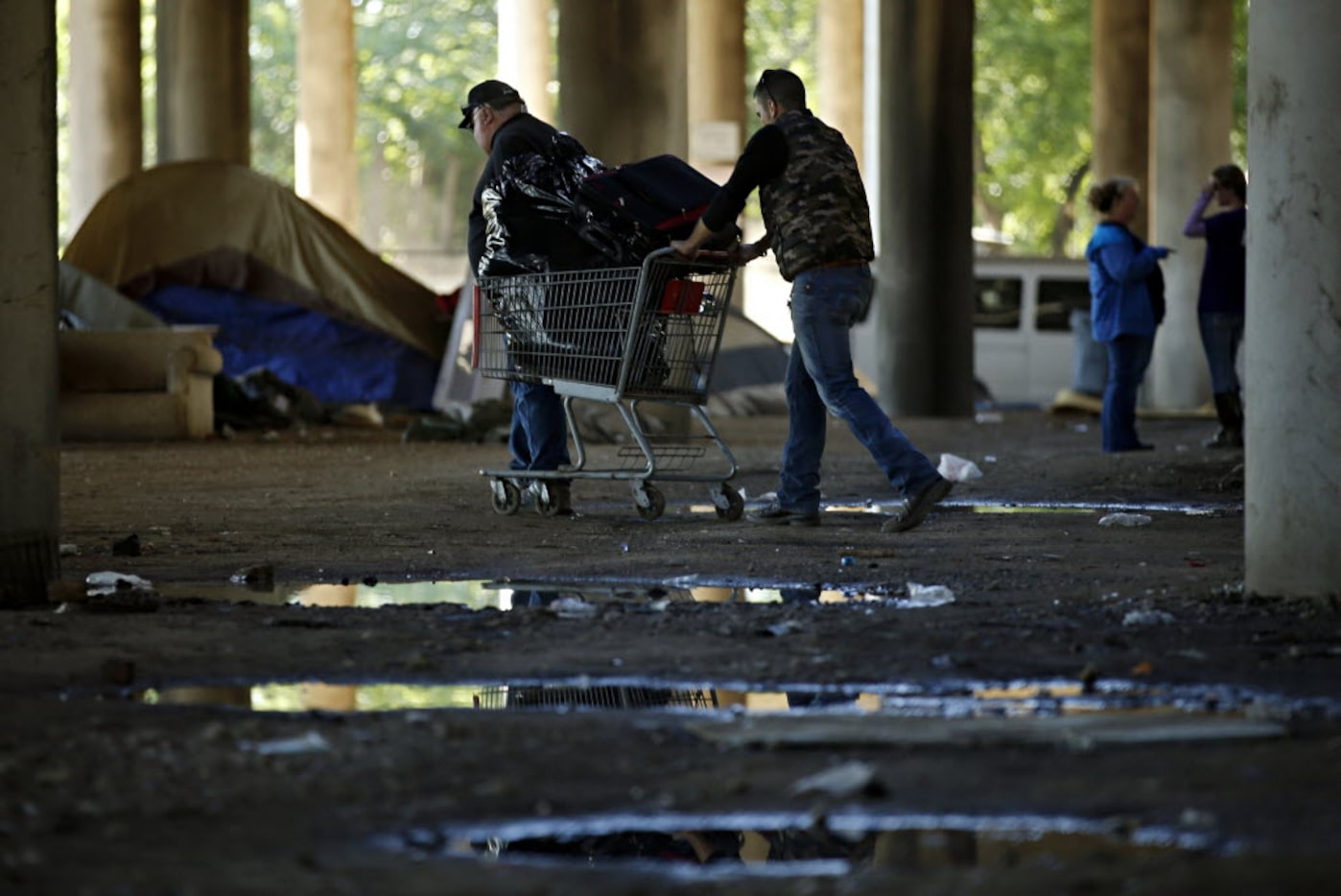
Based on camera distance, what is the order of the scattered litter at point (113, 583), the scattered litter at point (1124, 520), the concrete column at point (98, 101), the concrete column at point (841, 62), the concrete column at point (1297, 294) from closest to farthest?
the concrete column at point (1297, 294), the scattered litter at point (113, 583), the scattered litter at point (1124, 520), the concrete column at point (98, 101), the concrete column at point (841, 62)

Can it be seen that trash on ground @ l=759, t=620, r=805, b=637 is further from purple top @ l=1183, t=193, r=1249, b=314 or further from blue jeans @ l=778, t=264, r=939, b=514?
purple top @ l=1183, t=193, r=1249, b=314

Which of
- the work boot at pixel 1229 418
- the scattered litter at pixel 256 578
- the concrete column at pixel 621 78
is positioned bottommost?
the scattered litter at pixel 256 578

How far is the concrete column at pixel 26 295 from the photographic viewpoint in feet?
24.3

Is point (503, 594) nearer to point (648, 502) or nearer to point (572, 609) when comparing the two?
point (572, 609)

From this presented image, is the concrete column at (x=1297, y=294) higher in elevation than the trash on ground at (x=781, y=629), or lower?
higher

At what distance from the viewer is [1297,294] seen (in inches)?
277

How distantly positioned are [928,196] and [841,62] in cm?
1488

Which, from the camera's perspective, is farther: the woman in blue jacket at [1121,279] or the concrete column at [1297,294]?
the woman in blue jacket at [1121,279]

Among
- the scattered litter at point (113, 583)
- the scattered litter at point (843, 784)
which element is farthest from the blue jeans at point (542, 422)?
the scattered litter at point (843, 784)

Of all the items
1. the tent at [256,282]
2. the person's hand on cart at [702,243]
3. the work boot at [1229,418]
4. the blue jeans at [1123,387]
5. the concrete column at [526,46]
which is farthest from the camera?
the concrete column at [526,46]

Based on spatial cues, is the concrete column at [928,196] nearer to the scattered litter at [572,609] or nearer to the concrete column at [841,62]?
the concrete column at [841,62]

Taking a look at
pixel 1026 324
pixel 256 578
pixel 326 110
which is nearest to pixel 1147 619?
pixel 256 578

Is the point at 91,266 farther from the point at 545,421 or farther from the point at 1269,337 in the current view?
the point at 1269,337

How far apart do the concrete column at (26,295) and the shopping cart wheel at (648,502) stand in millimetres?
3537
